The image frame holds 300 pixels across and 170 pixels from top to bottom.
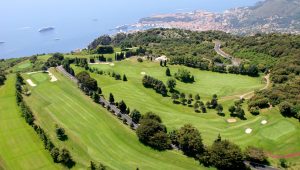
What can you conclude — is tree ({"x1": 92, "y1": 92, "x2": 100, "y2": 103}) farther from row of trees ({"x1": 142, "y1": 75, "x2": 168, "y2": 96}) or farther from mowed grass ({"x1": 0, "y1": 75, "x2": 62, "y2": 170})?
mowed grass ({"x1": 0, "y1": 75, "x2": 62, "y2": 170})

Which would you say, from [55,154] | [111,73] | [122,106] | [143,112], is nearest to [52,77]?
[111,73]

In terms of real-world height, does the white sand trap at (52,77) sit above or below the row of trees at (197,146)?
above

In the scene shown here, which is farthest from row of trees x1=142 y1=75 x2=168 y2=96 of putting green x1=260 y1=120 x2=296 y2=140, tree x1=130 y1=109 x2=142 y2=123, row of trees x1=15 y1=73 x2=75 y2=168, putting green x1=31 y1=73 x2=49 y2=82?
row of trees x1=15 y1=73 x2=75 y2=168

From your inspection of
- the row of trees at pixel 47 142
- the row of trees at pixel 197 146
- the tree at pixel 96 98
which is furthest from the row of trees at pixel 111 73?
the row of trees at pixel 197 146

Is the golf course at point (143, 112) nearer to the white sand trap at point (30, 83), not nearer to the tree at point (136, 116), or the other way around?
the white sand trap at point (30, 83)

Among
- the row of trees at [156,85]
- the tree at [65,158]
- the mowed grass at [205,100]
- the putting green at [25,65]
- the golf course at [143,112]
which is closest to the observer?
the tree at [65,158]

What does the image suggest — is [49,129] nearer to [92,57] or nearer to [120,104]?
[120,104]

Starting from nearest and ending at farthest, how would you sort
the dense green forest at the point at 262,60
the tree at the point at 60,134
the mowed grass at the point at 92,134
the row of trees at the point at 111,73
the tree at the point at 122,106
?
the mowed grass at the point at 92,134 < the tree at the point at 60,134 < the dense green forest at the point at 262,60 < the tree at the point at 122,106 < the row of trees at the point at 111,73

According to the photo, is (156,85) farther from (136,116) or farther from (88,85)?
(136,116)
